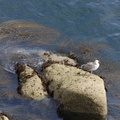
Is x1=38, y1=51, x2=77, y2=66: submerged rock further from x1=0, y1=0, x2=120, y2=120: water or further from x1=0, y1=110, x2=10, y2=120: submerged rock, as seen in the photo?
x1=0, y1=110, x2=10, y2=120: submerged rock

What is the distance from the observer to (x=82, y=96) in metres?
9.32

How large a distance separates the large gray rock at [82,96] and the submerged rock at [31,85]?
0.44 meters

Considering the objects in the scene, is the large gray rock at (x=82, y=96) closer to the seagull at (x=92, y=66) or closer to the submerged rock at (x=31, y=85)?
the submerged rock at (x=31, y=85)

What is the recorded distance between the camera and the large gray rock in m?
9.31

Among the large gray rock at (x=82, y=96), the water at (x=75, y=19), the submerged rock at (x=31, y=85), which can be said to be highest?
the large gray rock at (x=82, y=96)

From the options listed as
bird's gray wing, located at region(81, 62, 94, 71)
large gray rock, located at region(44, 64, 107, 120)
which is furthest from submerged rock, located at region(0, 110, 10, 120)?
bird's gray wing, located at region(81, 62, 94, 71)

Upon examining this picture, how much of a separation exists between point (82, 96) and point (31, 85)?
2.11 metres

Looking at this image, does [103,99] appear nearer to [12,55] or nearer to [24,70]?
[24,70]

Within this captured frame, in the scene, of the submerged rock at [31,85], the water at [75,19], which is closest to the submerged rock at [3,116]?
the submerged rock at [31,85]

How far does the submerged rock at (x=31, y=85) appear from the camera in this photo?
1019cm

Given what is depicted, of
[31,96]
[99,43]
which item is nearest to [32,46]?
[99,43]

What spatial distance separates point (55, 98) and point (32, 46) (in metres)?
4.69

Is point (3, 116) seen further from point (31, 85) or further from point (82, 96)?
point (82, 96)

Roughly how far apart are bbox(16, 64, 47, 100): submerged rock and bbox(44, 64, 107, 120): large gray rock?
0.44 m
